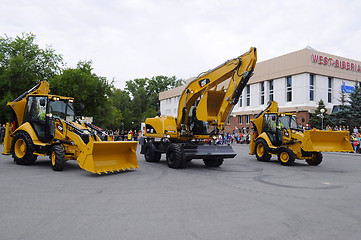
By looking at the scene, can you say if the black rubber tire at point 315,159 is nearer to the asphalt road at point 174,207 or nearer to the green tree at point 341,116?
the asphalt road at point 174,207

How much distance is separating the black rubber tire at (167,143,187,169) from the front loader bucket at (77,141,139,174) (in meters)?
1.60

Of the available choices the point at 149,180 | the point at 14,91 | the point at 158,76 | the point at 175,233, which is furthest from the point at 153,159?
the point at 158,76

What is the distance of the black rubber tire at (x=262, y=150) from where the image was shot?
14.3m

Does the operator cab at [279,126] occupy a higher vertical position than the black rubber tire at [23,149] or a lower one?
higher

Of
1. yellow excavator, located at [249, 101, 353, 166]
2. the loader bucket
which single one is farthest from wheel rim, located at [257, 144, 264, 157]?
the loader bucket

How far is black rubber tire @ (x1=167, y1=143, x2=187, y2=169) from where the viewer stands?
10789 mm

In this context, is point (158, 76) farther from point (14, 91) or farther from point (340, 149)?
point (340, 149)

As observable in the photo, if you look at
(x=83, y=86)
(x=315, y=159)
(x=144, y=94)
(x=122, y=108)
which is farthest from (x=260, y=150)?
(x=122, y=108)

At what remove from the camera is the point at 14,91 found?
34062 mm

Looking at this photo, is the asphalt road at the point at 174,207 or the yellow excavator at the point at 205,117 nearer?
the asphalt road at the point at 174,207

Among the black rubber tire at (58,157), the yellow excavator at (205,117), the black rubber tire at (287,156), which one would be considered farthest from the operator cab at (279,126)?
the black rubber tire at (58,157)

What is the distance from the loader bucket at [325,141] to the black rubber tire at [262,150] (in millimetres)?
2281

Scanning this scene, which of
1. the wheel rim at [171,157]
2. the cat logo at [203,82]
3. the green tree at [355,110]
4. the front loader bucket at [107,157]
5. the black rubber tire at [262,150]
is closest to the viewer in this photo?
the front loader bucket at [107,157]

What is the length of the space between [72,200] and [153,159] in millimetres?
7537
